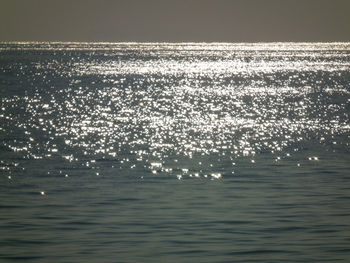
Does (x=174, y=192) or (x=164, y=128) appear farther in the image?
(x=164, y=128)

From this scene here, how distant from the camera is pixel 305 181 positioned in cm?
2773

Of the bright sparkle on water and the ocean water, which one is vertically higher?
the bright sparkle on water

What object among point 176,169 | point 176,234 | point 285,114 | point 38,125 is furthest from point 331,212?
point 285,114

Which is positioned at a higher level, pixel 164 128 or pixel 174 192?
pixel 164 128

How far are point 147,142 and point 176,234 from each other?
20.9m

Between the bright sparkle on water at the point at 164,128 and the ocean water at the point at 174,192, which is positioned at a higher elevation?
the bright sparkle on water at the point at 164,128

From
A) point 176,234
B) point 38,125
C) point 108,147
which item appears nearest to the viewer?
point 176,234

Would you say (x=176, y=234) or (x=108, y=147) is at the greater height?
(x=108, y=147)

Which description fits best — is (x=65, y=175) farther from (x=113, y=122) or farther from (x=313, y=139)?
(x=113, y=122)

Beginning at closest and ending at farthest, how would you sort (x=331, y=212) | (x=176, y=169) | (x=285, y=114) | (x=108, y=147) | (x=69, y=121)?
(x=331, y=212) → (x=176, y=169) → (x=108, y=147) → (x=69, y=121) → (x=285, y=114)

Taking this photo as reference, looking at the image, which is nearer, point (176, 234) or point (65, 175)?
point (176, 234)

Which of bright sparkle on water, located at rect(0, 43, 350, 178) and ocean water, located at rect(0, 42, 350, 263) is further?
bright sparkle on water, located at rect(0, 43, 350, 178)

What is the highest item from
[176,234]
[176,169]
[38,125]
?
[38,125]

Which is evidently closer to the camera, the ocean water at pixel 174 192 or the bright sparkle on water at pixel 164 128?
the ocean water at pixel 174 192
